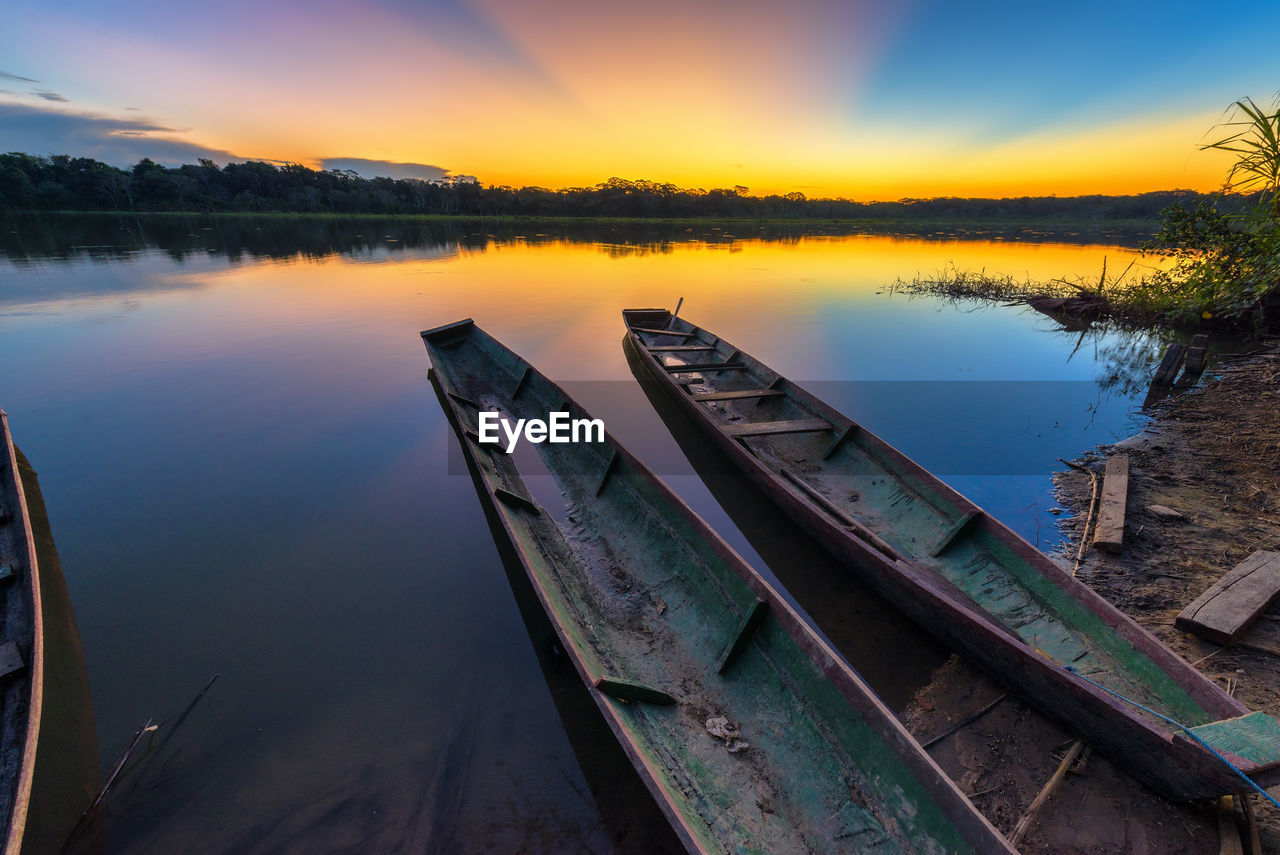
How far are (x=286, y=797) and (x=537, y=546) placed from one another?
2303 millimetres

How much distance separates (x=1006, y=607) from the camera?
382cm

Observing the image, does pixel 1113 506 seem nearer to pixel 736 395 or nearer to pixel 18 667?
pixel 736 395

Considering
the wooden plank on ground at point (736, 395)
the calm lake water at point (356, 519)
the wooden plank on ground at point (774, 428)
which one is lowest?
the calm lake water at point (356, 519)

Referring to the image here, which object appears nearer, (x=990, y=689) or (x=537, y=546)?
(x=990, y=689)

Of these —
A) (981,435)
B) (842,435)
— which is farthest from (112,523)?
(981,435)

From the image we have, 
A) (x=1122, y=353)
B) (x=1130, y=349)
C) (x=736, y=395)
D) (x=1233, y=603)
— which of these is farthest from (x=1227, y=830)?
(x=1130, y=349)

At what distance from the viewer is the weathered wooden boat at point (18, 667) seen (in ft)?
7.07

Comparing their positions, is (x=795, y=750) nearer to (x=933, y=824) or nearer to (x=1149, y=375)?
(x=933, y=824)

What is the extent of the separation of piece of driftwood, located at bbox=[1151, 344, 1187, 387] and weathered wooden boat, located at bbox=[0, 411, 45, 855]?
597 inches

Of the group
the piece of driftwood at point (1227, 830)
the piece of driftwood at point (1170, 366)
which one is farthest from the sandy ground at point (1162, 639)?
the piece of driftwood at point (1170, 366)

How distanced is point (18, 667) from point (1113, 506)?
9.01m

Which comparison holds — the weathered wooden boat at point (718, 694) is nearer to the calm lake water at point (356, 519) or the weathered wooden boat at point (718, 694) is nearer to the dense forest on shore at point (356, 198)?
the calm lake water at point (356, 519)

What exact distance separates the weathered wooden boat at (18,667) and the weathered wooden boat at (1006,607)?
5.10m

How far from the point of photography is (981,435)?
25.2ft
